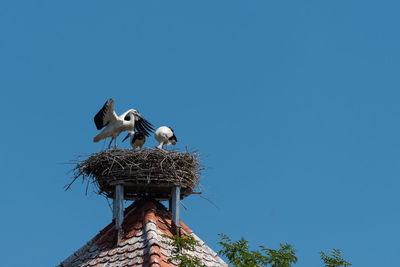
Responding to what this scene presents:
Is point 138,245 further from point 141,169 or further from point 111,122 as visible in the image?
point 111,122

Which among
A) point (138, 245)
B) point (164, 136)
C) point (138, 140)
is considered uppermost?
point (164, 136)

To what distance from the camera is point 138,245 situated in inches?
641

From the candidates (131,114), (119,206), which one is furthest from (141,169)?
(131,114)

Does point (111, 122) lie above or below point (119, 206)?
above

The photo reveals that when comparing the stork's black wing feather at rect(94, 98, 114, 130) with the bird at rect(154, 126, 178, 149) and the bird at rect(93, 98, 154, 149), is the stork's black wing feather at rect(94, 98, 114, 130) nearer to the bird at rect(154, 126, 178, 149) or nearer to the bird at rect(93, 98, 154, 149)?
Answer: the bird at rect(93, 98, 154, 149)

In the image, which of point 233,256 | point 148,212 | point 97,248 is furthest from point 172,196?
point 233,256

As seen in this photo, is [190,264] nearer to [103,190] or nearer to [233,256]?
[233,256]

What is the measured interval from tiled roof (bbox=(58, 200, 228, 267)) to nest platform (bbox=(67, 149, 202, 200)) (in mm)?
520

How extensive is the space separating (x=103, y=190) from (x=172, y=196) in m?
1.37

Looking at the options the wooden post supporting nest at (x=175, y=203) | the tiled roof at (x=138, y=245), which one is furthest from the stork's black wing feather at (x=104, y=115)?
the wooden post supporting nest at (x=175, y=203)

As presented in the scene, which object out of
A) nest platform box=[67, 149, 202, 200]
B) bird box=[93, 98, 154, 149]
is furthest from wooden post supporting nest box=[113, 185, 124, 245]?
bird box=[93, 98, 154, 149]

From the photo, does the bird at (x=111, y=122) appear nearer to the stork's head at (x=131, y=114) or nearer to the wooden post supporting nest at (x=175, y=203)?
the stork's head at (x=131, y=114)

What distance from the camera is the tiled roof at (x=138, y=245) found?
15.9 meters

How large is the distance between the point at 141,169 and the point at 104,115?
7.06ft
